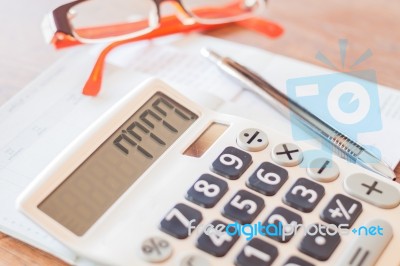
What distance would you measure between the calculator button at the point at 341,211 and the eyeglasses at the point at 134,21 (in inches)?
11.0

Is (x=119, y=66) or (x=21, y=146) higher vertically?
(x=119, y=66)

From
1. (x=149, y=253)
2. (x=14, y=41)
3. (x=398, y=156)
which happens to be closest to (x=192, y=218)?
(x=149, y=253)

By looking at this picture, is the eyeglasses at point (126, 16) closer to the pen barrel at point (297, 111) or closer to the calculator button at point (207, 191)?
the pen barrel at point (297, 111)

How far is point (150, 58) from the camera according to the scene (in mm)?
693

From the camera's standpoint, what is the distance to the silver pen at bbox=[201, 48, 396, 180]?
1.70 ft

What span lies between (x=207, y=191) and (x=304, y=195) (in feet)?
0.24

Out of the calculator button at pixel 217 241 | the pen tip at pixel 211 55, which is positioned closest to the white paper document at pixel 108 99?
the pen tip at pixel 211 55

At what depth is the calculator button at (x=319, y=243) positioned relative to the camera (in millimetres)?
429

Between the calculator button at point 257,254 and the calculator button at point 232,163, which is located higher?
the calculator button at point 232,163

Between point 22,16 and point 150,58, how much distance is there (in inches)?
7.1

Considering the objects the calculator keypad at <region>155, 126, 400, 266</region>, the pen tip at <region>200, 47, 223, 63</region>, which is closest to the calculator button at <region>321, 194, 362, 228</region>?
the calculator keypad at <region>155, 126, 400, 266</region>

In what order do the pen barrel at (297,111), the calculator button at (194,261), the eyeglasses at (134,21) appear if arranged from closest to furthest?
the calculator button at (194,261) < the pen barrel at (297,111) < the eyeglasses at (134,21)

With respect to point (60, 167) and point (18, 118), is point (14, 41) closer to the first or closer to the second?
point (18, 118)

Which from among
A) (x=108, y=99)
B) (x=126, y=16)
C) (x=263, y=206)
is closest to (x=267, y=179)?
(x=263, y=206)
